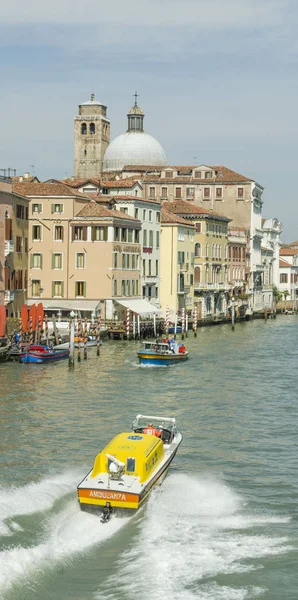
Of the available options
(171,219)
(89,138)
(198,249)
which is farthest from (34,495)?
(89,138)

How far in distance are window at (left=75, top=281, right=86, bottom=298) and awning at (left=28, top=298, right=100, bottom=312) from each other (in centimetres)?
48

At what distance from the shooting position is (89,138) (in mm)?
117688

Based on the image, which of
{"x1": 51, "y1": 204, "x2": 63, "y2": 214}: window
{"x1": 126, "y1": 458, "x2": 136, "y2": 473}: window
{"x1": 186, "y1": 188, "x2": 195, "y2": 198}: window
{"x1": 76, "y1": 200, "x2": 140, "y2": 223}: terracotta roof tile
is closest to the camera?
{"x1": 126, "y1": 458, "x2": 136, "y2": 473}: window

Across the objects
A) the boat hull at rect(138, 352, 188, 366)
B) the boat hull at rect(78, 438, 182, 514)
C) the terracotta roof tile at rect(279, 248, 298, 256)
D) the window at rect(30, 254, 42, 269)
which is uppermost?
the terracotta roof tile at rect(279, 248, 298, 256)

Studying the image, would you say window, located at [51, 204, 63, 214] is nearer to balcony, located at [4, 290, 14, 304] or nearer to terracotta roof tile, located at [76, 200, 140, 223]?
terracotta roof tile, located at [76, 200, 140, 223]

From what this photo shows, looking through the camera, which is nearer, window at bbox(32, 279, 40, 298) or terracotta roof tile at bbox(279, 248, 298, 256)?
window at bbox(32, 279, 40, 298)

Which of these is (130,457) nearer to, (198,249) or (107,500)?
(107,500)

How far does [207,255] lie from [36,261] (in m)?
25.3

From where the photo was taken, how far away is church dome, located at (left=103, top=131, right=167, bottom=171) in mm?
111425

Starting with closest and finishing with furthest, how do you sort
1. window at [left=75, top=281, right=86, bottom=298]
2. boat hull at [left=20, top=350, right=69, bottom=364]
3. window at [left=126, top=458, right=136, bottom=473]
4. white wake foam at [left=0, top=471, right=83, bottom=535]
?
white wake foam at [left=0, top=471, right=83, bottom=535] < window at [left=126, top=458, right=136, bottom=473] < boat hull at [left=20, top=350, right=69, bottom=364] < window at [left=75, top=281, right=86, bottom=298]

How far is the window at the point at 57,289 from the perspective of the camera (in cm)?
6606

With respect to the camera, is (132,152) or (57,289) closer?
(57,289)

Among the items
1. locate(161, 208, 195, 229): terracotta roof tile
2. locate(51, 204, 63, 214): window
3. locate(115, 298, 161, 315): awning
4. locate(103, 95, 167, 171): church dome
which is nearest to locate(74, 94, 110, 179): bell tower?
locate(103, 95, 167, 171): church dome

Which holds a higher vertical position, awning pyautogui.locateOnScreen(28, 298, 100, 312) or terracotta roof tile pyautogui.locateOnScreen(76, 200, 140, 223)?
terracotta roof tile pyautogui.locateOnScreen(76, 200, 140, 223)
